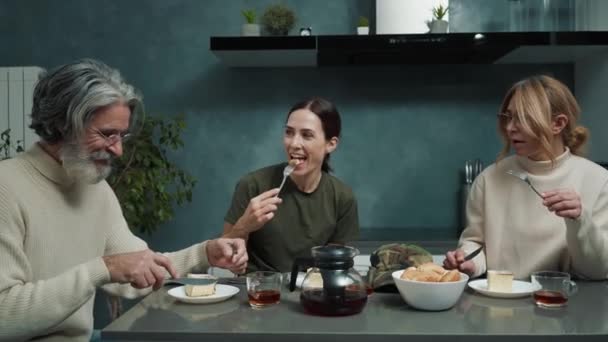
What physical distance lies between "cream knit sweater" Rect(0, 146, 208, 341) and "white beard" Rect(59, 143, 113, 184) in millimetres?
48

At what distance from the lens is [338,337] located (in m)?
1.32

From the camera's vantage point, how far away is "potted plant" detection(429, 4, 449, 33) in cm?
312

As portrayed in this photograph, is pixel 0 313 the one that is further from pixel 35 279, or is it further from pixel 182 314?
pixel 182 314

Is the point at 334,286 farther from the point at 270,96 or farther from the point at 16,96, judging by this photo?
the point at 16,96

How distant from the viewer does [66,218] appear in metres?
1.70

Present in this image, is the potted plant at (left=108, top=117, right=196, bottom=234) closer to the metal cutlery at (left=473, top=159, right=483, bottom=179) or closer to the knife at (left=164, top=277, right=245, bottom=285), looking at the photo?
the knife at (left=164, top=277, right=245, bottom=285)

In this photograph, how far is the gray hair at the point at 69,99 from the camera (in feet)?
5.28

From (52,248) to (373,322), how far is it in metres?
0.83

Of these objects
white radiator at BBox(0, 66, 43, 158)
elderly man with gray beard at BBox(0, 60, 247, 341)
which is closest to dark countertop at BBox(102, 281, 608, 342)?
elderly man with gray beard at BBox(0, 60, 247, 341)

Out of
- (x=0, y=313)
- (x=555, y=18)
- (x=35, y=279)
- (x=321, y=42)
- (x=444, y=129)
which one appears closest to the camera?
(x=0, y=313)

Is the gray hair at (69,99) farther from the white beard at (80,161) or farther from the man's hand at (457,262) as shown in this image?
the man's hand at (457,262)

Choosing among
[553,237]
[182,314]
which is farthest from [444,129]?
[182,314]

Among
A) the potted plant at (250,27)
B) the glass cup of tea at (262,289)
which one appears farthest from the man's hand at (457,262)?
the potted plant at (250,27)

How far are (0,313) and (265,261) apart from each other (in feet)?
3.58
